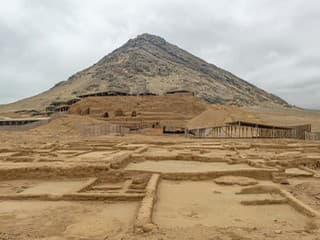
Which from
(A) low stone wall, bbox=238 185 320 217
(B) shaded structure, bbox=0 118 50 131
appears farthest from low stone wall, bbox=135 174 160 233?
A: (B) shaded structure, bbox=0 118 50 131

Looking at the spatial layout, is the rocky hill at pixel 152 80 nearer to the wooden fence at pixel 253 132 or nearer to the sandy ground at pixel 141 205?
the wooden fence at pixel 253 132

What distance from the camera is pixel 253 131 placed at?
31.6 metres

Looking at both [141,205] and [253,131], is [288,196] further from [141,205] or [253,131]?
[253,131]

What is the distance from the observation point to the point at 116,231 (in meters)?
5.28

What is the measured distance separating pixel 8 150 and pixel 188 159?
390 inches

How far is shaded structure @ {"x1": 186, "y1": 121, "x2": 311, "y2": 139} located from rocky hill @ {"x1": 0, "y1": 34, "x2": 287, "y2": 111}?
45940 millimetres

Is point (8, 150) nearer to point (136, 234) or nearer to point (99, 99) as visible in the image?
point (136, 234)

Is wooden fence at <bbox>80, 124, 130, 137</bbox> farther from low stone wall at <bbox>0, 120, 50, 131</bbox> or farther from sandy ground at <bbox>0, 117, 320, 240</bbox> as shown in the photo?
sandy ground at <bbox>0, 117, 320, 240</bbox>

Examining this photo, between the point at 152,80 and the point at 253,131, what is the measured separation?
6033cm

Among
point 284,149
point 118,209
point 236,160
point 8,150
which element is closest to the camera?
point 118,209

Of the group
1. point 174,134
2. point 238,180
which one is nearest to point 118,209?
point 238,180

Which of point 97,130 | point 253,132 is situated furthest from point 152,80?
point 253,132

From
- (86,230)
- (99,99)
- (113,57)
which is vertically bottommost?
(86,230)

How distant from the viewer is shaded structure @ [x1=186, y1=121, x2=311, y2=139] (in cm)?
3092
